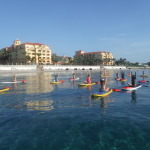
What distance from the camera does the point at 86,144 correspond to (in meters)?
9.14

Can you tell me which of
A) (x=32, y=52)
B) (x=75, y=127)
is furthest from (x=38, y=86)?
(x=32, y=52)

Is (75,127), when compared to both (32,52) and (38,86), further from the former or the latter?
(32,52)

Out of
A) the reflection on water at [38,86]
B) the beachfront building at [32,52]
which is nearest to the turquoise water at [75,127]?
the reflection on water at [38,86]

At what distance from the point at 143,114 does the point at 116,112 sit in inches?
84.6

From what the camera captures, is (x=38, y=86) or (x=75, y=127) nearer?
(x=75, y=127)

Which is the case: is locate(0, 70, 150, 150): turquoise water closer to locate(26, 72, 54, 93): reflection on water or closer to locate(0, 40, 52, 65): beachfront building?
locate(26, 72, 54, 93): reflection on water

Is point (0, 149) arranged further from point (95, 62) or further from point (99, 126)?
point (95, 62)

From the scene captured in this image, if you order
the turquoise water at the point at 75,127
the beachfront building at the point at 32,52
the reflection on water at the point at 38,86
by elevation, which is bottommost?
the turquoise water at the point at 75,127

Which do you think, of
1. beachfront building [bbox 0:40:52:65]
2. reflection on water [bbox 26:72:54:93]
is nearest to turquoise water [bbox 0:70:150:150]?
reflection on water [bbox 26:72:54:93]

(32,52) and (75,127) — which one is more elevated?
(32,52)

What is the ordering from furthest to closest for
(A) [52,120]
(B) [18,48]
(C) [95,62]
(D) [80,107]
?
1. (C) [95,62]
2. (B) [18,48]
3. (D) [80,107]
4. (A) [52,120]

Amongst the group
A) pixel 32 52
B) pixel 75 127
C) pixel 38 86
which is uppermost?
pixel 32 52

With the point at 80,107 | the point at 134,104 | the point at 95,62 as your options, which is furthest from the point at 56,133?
the point at 95,62

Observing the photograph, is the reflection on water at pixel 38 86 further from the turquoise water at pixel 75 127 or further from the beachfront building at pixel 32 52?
the beachfront building at pixel 32 52
